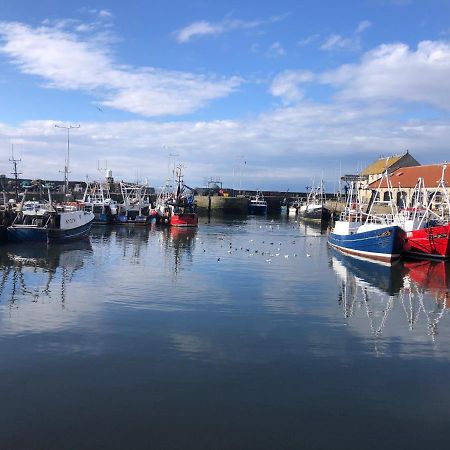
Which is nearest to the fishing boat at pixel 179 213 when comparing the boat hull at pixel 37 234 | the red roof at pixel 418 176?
the boat hull at pixel 37 234

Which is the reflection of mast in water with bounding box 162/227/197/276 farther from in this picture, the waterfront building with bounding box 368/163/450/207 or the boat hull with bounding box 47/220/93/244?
the waterfront building with bounding box 368/163/450/207

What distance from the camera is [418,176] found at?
2945 inches

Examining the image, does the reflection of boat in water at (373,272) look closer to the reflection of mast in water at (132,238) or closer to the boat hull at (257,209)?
the reflection of mast in water at (132,238)

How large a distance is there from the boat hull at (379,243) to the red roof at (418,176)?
3354 cm

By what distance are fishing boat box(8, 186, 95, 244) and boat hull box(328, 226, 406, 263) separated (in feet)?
75.8

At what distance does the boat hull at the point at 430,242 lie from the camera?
34.2 m

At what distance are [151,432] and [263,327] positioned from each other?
25.3 feet

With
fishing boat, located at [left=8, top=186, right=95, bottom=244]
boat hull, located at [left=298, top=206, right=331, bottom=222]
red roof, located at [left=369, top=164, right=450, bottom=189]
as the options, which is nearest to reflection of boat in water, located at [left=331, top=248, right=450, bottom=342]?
fishing boat, located at [left=8, top=186, right=95, bottom=244]

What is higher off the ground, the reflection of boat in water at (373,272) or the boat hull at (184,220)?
the boat hull at (184,220)

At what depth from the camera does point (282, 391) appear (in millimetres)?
10984

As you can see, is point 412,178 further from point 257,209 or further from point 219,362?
point 219,362

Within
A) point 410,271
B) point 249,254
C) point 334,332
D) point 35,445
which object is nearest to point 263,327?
point 334,332

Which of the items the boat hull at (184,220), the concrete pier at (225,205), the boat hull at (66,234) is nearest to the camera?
the boat hull at (66,234)

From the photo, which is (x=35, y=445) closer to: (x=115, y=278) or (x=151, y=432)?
(x=151, y=432)
